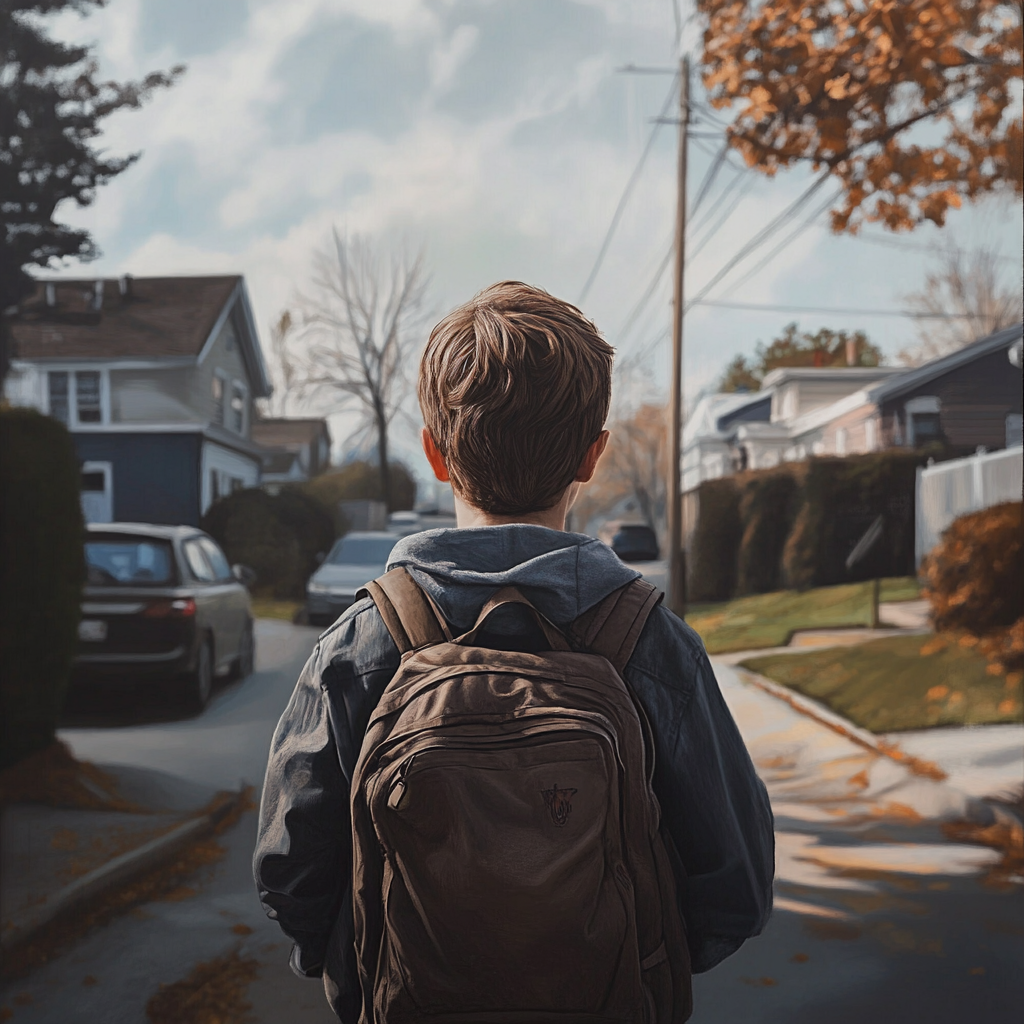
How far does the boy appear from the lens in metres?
1.32

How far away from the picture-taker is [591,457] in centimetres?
142

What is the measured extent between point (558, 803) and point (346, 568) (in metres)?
4.46

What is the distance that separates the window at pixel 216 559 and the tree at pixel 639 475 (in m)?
2.74

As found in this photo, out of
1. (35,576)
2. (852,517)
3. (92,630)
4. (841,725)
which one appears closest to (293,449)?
(92,630)

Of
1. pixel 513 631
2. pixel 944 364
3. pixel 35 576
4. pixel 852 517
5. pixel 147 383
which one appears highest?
pixel 944 364

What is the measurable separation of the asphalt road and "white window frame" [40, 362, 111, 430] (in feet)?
4.60

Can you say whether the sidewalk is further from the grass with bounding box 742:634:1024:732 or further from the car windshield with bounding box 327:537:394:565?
the grass with bounding box 742:634:1024:732

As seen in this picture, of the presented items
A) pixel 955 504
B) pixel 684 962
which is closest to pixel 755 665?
pixel 955 504

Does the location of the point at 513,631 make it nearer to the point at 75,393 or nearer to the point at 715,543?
the point at 75,393

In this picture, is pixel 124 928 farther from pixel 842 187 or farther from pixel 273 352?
pixel 842 187

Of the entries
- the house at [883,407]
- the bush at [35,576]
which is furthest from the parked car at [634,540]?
the bush at [35,576]

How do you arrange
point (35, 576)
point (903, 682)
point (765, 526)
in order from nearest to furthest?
point (35, 576) < point (903, 682) < point (765, 526)

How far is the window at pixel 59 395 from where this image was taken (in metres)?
5.21

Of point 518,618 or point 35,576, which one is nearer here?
point 518,618
